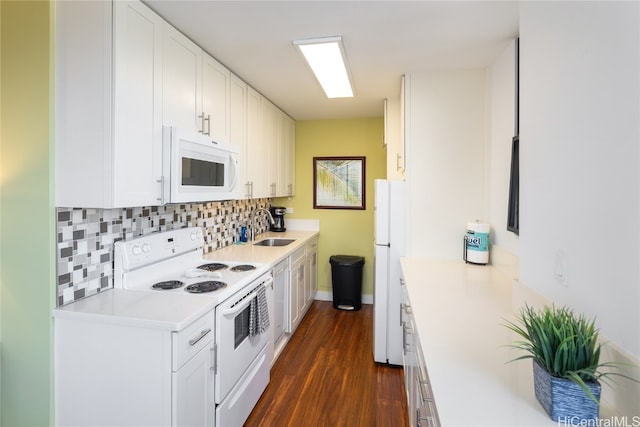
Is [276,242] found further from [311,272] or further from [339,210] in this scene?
[339,210]

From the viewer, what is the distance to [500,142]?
89.6 inches

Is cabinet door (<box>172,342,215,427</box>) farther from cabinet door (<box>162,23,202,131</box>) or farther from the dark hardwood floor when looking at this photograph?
cabinet door (<box>162,23,202,131</box>)

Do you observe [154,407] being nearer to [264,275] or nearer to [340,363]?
[264,275]

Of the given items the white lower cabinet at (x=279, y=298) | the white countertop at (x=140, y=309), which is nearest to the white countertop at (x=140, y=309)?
the white countertop at (x=140, y=309)

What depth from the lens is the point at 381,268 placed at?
2639 mm

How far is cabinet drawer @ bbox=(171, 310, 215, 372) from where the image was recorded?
1.38m

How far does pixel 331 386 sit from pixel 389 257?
1.05 meters

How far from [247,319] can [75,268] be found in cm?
94

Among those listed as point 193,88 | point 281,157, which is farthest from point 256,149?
point 193,88

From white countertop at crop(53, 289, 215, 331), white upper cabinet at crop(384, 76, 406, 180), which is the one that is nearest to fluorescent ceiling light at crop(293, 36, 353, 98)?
white upper cabinet at crop(384, 76, 406, 180)

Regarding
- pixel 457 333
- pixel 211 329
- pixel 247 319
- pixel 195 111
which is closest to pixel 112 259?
pixel 211 329

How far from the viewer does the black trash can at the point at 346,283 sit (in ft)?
12.8

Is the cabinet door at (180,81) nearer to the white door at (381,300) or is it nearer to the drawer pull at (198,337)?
the drawer pull at (198,337)

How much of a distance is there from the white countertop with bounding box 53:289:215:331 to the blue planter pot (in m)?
1.27
